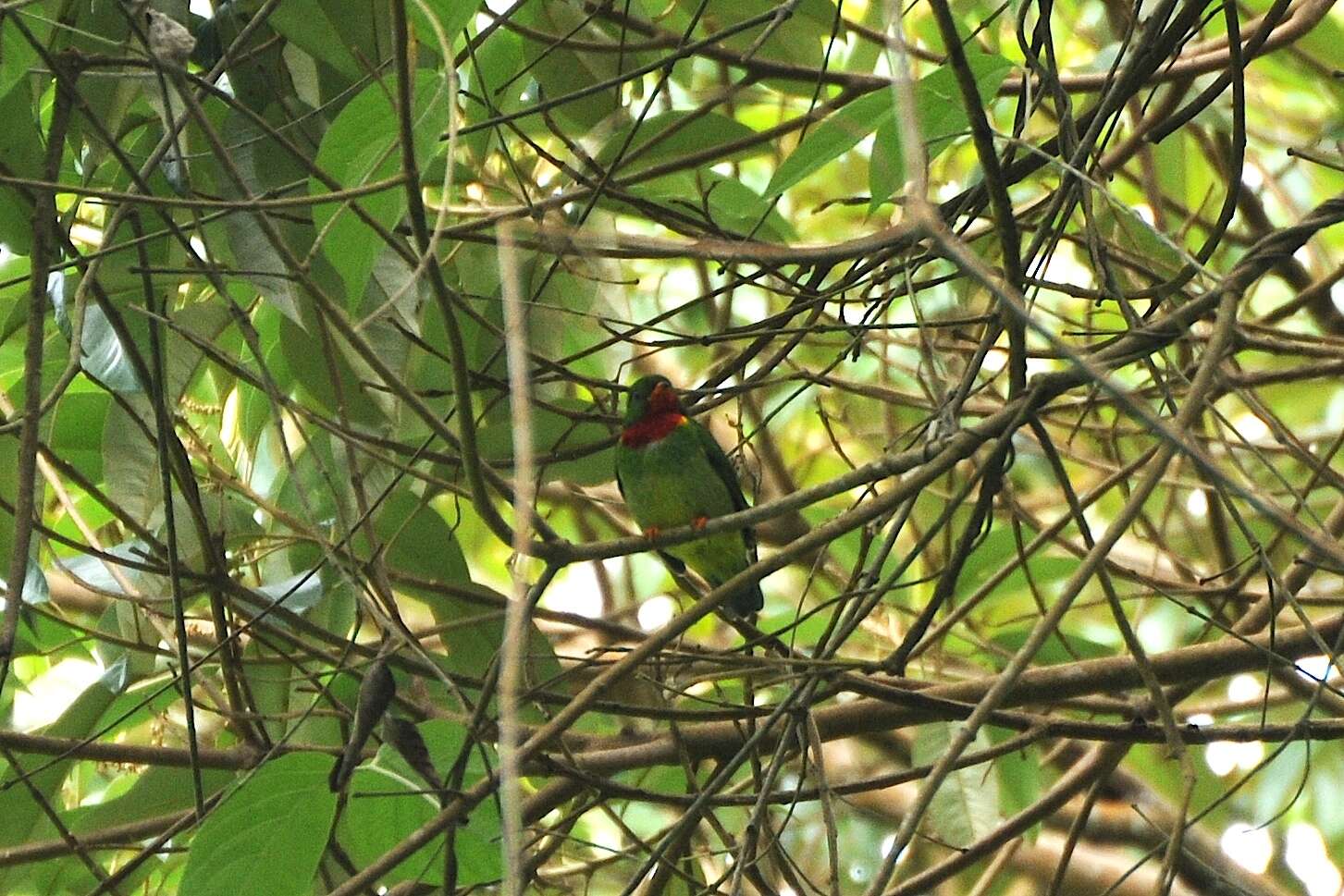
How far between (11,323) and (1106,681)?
227cm

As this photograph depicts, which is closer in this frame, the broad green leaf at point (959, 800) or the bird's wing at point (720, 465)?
the broad green leaf at point (959, 800)

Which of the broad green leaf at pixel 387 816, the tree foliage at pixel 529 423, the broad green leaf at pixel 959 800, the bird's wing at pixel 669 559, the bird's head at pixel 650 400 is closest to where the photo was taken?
the tree foliage at pixel 529 423

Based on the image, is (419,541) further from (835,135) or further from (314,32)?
(835,135)

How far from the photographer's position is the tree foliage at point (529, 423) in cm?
214

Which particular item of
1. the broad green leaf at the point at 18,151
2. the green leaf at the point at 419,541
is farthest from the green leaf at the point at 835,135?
the broad green leaf at the point at 18,151

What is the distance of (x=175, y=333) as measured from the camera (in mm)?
2998

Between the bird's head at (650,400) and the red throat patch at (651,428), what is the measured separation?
0.02 metres

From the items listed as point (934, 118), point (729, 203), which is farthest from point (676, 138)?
point (934, 118)

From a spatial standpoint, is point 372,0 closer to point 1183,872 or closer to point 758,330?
point 758,330

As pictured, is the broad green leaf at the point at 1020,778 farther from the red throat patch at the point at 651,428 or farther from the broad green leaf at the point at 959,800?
the red throat patch at the point at 651,428

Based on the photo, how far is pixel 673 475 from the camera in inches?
173

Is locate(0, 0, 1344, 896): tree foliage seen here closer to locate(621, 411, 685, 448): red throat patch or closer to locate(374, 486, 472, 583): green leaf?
locate(374, 486, 472, 583): green leaf

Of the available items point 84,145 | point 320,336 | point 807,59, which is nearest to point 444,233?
point 320,336

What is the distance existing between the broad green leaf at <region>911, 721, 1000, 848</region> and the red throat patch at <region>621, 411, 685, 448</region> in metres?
1.21
